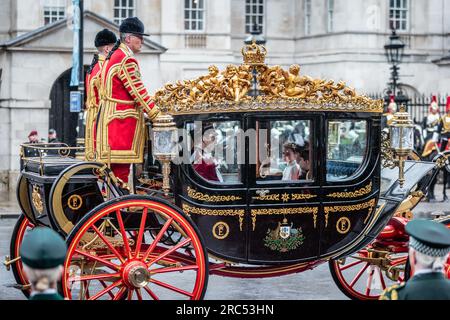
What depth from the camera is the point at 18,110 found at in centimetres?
2594

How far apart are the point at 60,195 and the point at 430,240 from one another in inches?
153

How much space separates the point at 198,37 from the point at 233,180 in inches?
1269

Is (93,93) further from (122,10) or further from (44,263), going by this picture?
(122,10)

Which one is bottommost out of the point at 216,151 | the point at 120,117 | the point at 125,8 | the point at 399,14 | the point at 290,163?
the point at 290,163

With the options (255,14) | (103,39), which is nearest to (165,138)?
(103,39)

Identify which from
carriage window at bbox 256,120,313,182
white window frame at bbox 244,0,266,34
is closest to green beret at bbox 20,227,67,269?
carriage window at bbox 256,120,313,182

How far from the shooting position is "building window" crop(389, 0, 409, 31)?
43.6 meters

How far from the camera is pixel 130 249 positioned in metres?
8.73

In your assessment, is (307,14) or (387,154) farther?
(307,14)

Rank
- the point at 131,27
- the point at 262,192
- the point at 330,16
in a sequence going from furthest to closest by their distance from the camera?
the point at 330,16, the point at 131,27, the point at 262,192

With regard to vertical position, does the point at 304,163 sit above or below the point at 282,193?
above

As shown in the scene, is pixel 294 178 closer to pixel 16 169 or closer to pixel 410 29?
pixel 16 169
